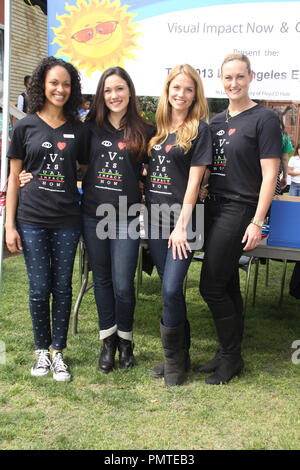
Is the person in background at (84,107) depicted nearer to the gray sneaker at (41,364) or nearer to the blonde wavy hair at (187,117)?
A: the blonde wavy hair at (187,117)

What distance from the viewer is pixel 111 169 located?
2875 mm

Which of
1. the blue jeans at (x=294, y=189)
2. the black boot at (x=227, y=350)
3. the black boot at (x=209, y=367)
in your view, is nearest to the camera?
the black boot at (x=227, y=350)

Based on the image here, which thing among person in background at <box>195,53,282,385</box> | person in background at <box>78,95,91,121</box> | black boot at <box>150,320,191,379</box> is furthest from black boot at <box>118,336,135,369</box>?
person in background at <box>78,95,91,121</box>

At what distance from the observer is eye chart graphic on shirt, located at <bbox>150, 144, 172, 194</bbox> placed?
2777mm

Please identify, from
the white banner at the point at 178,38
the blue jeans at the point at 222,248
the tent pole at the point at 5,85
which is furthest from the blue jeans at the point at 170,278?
the white banner at the point at 178,38

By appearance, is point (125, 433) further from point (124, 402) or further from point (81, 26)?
point (81, 26)

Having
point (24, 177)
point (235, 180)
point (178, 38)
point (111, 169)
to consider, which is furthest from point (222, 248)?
point (178, 38)

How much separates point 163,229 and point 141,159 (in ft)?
1.43

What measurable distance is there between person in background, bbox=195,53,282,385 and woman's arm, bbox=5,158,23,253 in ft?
3.64

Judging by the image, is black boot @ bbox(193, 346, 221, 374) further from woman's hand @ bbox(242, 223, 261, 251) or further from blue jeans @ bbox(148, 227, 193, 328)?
woman's hand @ bbox(242, 223, 261, 251)

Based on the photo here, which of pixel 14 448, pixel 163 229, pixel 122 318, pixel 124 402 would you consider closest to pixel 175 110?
pixel 163 229

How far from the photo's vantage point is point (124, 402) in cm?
285

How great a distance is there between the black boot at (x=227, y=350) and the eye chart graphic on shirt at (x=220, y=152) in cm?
91

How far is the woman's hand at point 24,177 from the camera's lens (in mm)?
2838
